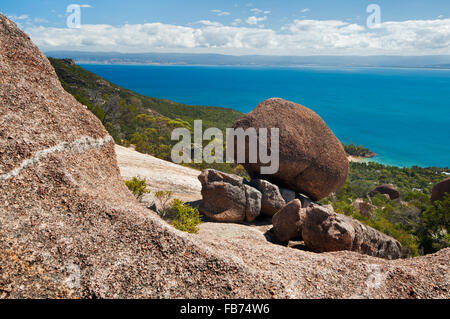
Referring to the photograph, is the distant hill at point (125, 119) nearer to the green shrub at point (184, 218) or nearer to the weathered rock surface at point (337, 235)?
the green shrub at point (184, 218)

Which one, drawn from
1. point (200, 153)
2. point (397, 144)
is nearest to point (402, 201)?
point (200, 153)

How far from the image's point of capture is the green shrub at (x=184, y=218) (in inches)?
374

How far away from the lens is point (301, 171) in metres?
14.9

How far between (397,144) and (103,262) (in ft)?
385

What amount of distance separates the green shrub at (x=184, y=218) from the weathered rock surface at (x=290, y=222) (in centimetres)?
343

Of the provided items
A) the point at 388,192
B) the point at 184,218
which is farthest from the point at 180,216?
the point at 388,192

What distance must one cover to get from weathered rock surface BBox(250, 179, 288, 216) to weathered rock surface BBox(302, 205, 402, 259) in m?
3.21

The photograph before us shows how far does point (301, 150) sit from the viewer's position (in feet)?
47.3

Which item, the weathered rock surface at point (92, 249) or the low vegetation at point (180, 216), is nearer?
the weathered rock surface at point (92, 249)

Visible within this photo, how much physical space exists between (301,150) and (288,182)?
6.74ft

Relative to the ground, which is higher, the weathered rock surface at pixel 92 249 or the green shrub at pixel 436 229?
the weathered rock surface at pixel 92 249

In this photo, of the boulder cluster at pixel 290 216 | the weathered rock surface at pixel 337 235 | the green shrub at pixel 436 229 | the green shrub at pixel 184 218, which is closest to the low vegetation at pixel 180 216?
the green shrub at pixel 184 218

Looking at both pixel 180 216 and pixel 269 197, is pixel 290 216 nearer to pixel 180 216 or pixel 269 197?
pixel 269 197

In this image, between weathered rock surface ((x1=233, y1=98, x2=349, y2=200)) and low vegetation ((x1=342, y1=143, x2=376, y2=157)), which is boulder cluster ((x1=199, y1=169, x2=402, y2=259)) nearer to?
weathered rock surface ((x1=233, y1=98, x2=349, y2=200))
